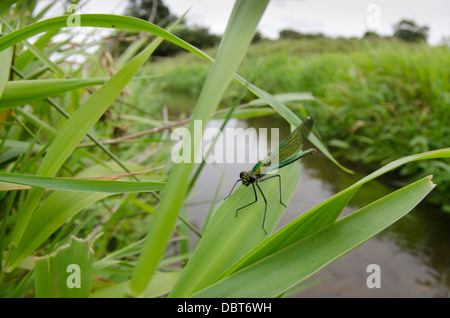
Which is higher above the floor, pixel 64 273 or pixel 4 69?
pixel 4 69

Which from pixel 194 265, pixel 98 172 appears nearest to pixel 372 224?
pixel 194 265

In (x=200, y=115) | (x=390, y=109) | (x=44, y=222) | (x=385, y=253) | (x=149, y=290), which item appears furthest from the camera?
(x=390, y=109)

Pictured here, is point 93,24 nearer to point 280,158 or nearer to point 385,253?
point 280,158

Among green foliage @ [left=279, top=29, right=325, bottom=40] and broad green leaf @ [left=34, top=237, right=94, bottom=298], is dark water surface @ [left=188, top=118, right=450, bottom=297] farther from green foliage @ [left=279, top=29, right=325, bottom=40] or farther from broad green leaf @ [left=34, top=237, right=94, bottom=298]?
green foliage @ [left=279, top=29, right=325, bottom=40]

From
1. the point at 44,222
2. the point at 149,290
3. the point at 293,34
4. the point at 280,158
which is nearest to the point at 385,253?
the point at 280,158

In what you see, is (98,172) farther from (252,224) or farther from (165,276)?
(252,224)

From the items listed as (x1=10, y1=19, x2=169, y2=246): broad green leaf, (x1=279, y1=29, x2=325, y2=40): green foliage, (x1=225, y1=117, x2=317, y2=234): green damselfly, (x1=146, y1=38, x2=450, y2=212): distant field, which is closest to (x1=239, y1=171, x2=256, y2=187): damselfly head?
(x1=225, y1=117, x2=317, y2=234): green damselfly
